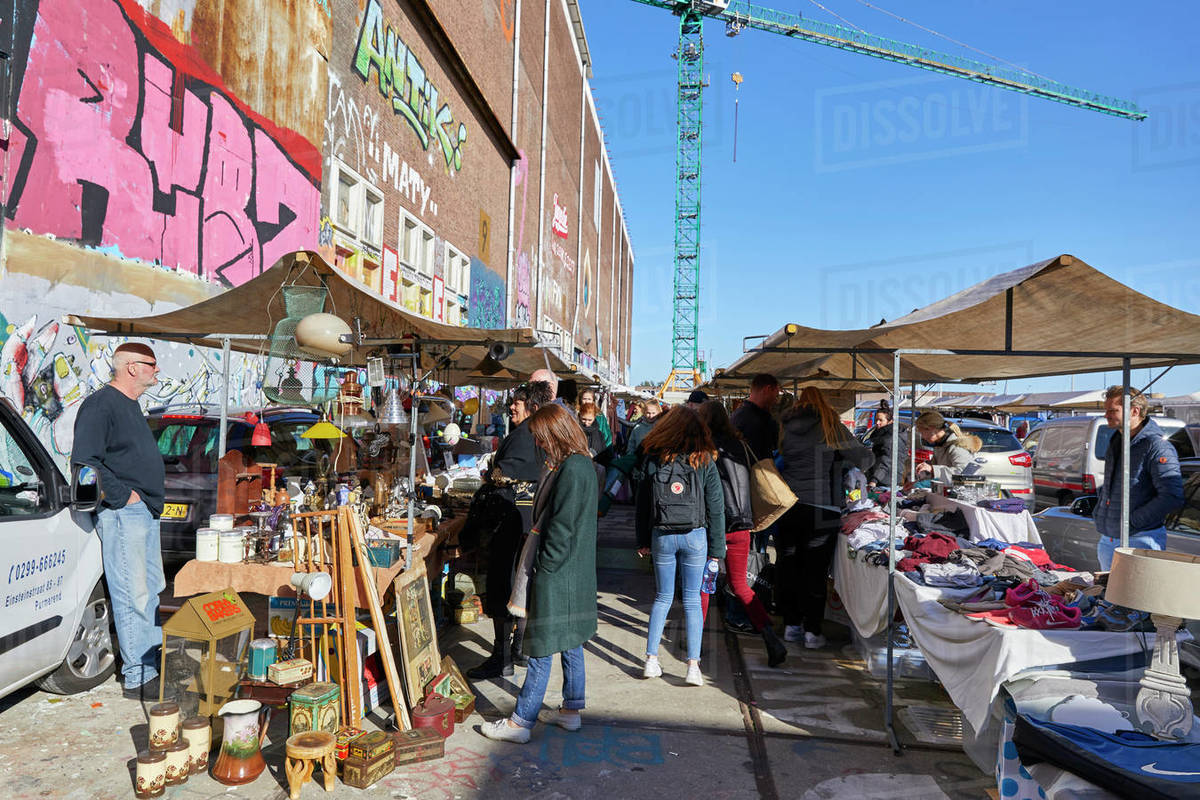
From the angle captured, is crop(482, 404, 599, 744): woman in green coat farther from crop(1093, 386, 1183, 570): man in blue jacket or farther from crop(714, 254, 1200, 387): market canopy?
crop(1093, 386, 1183, 570): man in blue jacket

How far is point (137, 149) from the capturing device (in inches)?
292

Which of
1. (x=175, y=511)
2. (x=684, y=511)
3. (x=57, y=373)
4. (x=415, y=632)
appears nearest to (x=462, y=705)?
(x=415, y=632)

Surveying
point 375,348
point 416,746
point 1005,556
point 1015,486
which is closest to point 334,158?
point 375,348

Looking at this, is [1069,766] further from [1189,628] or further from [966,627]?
[1189,628]

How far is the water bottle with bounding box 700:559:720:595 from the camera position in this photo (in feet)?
17.4

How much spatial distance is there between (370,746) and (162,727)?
1.02 metres

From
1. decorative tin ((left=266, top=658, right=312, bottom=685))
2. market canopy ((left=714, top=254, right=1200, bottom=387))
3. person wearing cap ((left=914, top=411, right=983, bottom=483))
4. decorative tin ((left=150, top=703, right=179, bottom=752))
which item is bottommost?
decorative tin ((left=150, top=703, right=179, bottom=752))

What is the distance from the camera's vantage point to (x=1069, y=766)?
2.57 meters

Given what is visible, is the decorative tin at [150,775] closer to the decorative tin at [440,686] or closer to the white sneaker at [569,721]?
the decorative tin at [440,686]

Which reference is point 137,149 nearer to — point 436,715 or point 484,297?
point 436,715

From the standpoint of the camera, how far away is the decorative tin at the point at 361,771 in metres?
3.56

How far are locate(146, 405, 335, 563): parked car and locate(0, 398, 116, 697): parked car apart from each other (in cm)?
184

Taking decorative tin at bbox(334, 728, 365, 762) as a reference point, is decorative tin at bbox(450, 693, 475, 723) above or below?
below

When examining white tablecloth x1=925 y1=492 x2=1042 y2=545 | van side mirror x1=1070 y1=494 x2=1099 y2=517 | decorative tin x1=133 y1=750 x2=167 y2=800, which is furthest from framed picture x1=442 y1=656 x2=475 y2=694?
van side mirror x1=1070 y1=494 x2=1099 y2=517
